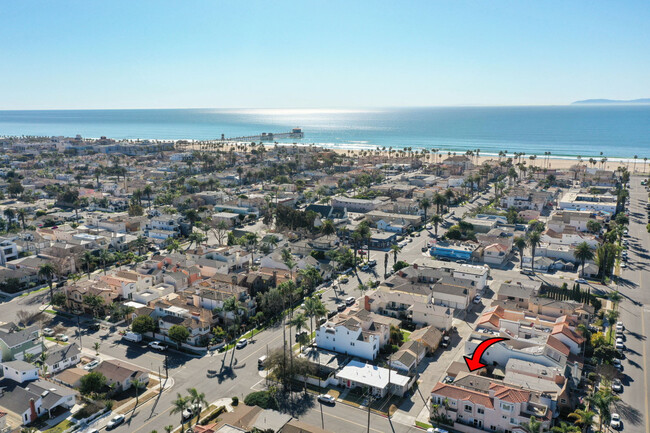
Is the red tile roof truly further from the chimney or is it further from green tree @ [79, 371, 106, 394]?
the chimney

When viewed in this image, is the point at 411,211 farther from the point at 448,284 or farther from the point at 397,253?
the point at 448,284

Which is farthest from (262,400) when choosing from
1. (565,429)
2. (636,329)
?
(636,329)

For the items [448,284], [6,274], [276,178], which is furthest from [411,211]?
[6,274]

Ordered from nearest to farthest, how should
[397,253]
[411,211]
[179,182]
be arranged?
[397,253] → [411,211] → [179,182]

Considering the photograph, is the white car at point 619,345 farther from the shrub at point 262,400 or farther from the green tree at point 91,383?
the green tree at point 91,383

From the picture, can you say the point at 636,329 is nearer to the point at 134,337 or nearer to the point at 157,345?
the point at 157,345
